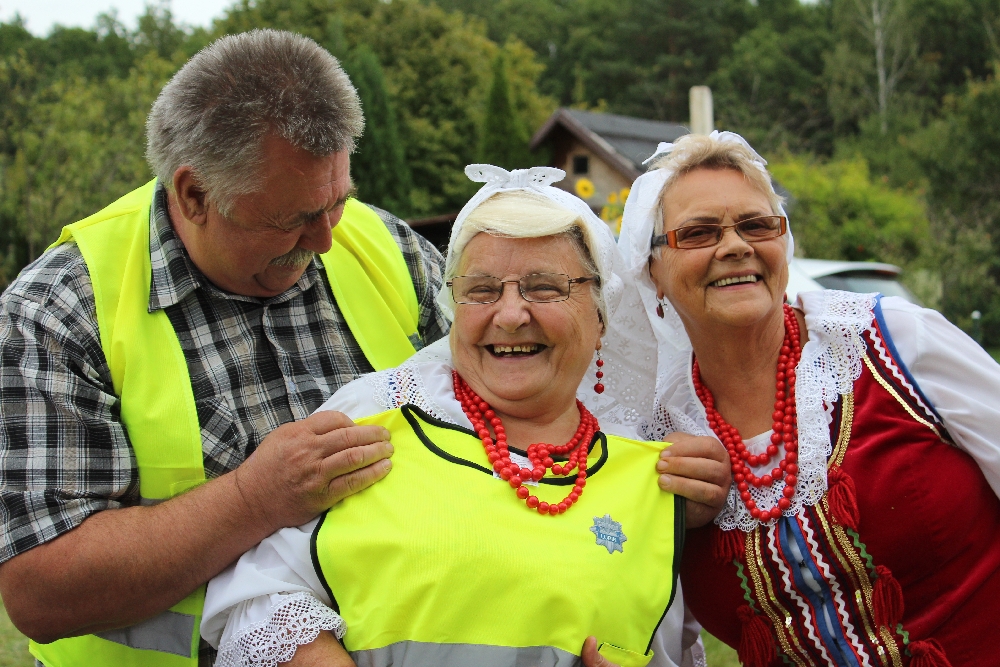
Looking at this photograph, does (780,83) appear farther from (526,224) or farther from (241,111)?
(241,111)

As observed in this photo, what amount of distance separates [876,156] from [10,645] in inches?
1254

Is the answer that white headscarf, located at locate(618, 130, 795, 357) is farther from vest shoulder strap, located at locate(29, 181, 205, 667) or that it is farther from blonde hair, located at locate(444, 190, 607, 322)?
vest shoulder strap, located at locate(29, 181, 205, 667)

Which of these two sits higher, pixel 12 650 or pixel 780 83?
pixel 12 650

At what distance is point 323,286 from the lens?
2.67 meters

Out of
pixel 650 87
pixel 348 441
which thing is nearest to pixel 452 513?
pixel 348 441

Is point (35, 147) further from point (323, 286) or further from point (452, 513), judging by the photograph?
point (452, 513)

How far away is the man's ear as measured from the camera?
2.29 metres

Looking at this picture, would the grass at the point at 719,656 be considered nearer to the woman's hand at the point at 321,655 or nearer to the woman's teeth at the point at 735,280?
the woman's teeth at the point at 735,280

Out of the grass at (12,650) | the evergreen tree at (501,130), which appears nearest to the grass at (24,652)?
the grass at (12,650)

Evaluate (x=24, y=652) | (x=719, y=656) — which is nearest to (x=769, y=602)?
(x=719, y=656)

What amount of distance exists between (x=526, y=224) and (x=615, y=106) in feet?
148

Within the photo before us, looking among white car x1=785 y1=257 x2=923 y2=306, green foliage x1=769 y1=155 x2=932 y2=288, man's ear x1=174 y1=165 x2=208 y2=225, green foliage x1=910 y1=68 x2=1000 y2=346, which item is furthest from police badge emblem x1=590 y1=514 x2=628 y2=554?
green foliage x1=769 y1=155 x2=932 y2=288

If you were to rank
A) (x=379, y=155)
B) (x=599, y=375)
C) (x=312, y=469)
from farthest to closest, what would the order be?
(x=379, y=155) → (x=599, y=375) → (x=312, y=469)

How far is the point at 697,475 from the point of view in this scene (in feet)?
7.37
